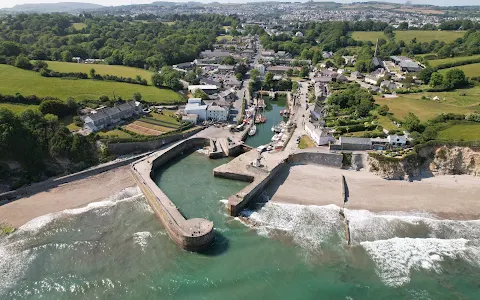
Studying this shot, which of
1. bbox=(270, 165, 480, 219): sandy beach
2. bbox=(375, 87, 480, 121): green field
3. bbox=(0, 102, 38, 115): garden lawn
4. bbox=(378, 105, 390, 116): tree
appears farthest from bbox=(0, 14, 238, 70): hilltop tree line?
bbox=(270, 165, 480, 219): sandy beach

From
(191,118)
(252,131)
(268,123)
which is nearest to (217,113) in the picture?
(191,118)

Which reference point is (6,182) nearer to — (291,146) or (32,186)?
(32,186)

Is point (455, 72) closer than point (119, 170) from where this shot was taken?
No

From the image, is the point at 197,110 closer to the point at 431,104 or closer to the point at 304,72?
the point at 304,72

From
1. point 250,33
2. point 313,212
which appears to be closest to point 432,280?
point 313,212

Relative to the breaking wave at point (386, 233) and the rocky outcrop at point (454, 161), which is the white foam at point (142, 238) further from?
the rocky outcrop at point (454, 161)
